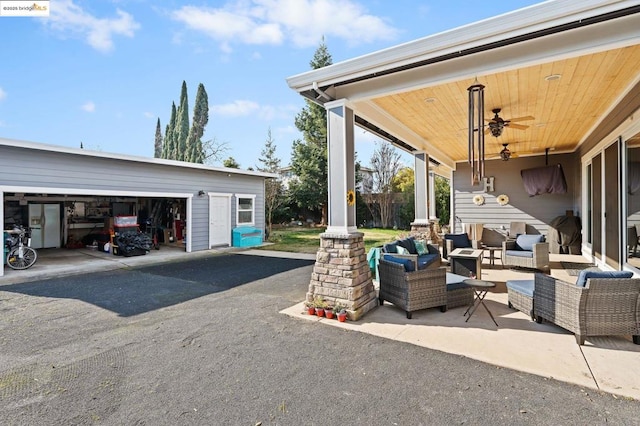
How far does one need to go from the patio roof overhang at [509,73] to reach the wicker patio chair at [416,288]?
2258mm

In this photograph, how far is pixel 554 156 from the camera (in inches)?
360

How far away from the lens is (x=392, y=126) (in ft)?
19.4

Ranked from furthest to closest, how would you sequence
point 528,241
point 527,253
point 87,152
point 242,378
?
point 87,152, point 528,241, point 527,253, point 242,378

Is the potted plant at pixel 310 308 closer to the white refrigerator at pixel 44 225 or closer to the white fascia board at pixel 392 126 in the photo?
the white fascia board at pixel 392 126

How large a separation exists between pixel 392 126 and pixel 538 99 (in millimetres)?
2233

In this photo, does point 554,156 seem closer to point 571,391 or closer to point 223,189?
point 571,391

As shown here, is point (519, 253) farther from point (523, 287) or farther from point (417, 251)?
point (523, 287)

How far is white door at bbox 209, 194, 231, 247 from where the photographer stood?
1077 centimetres

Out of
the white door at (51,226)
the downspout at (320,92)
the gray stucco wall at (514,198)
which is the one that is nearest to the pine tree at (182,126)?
the white door at (51,226)

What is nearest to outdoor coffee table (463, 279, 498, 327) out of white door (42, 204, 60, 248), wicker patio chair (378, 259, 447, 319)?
wicker patio chair (378, 259, 447, 319)

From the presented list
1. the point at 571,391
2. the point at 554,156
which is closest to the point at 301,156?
the point at 554,156

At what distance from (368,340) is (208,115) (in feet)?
87.6

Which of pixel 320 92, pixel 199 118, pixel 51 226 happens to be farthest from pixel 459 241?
pixel 199 118

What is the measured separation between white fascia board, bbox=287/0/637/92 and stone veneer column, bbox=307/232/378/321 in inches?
79.0
